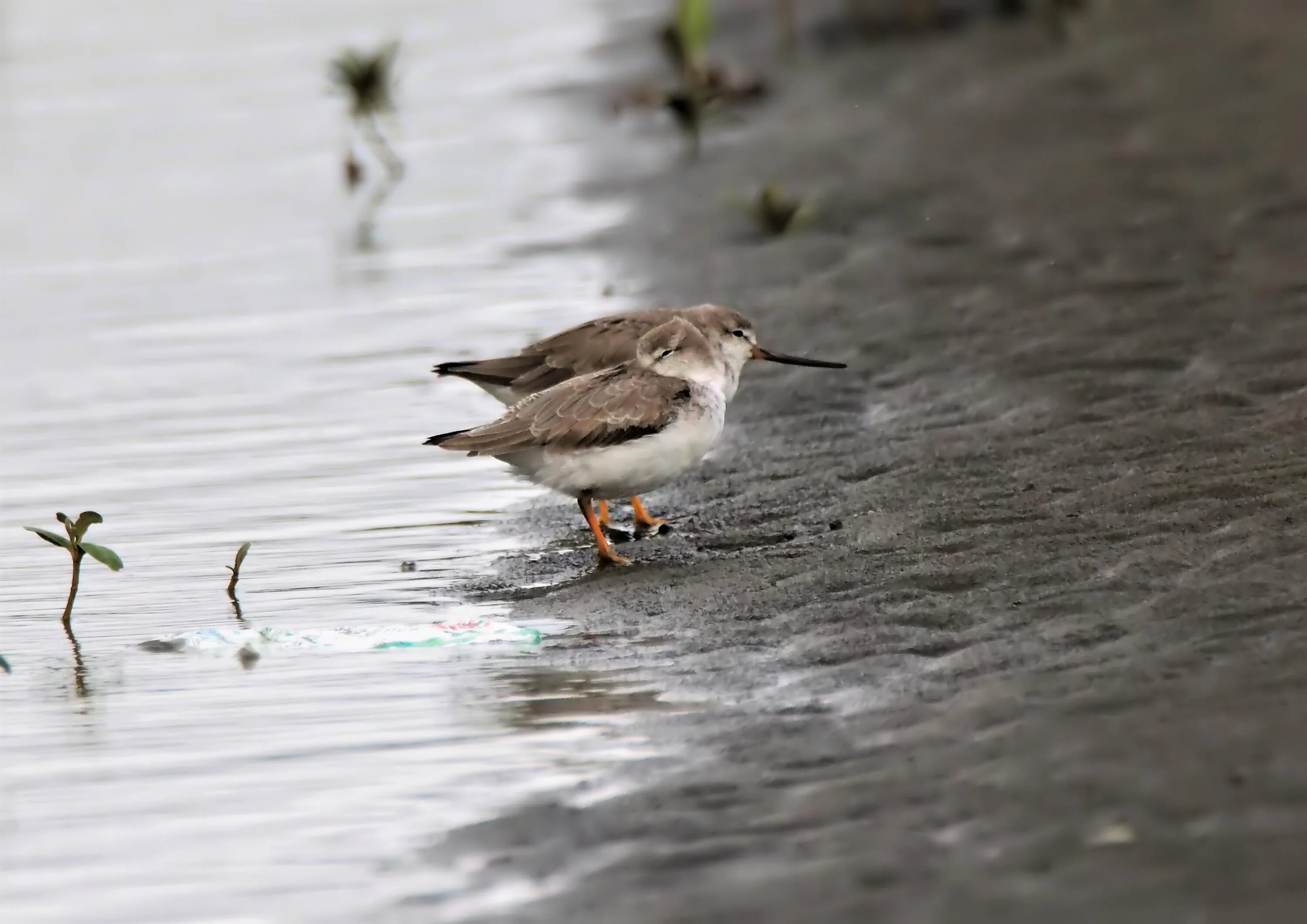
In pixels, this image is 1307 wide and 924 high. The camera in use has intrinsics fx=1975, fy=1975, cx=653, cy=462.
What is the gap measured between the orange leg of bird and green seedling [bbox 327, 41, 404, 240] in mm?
6734

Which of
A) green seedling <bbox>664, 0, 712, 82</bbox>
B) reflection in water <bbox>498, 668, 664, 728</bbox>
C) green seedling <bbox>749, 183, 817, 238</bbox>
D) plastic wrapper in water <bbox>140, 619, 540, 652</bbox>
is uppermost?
green seedling <bbox>664, 0, 712, 82</bbox>

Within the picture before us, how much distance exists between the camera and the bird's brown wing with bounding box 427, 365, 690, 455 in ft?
25.3

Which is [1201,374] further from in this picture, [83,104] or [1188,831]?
[83,104]

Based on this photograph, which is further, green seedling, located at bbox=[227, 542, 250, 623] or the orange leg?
the orange leg

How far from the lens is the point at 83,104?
739 inches

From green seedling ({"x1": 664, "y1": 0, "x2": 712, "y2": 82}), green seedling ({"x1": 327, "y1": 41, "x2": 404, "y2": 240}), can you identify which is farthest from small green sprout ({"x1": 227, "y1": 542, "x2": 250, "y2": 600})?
green seedling ({"x1": 664, "y1": 0, "x2": 712, "y2": 82})

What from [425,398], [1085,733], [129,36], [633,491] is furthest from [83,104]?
[1085,733]

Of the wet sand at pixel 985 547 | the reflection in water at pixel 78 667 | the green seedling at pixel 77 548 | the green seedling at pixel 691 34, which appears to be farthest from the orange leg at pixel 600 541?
the green seedling at pixel 691 34

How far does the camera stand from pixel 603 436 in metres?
7.69

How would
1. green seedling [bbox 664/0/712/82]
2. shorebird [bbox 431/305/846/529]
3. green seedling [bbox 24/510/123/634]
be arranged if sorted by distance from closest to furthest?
green seedling [bbox 24/510/123/634]
shorebird [bbox 431/305/846/529]
green seedling [bbox 664/0/712/82]

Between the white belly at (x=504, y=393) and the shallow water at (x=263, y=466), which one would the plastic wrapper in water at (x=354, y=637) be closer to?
the shallow water at (x=263, y=466)

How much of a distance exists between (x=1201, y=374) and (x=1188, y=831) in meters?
4.28

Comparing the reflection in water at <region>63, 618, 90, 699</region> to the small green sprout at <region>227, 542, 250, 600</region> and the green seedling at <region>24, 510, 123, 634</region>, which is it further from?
the small green sprout at <region>227, 542, 250, 600</region>

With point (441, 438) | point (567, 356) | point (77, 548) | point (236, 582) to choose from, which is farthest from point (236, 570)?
point (567, 356)
